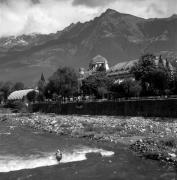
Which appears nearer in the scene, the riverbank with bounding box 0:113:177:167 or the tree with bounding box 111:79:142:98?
the riverbank with bounding box 0:113:177:167

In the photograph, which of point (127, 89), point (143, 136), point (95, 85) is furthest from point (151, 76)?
point (143, 136)

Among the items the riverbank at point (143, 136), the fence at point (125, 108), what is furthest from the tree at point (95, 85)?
the riverbank at point (143, 136)

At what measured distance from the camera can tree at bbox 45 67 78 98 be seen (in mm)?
142000

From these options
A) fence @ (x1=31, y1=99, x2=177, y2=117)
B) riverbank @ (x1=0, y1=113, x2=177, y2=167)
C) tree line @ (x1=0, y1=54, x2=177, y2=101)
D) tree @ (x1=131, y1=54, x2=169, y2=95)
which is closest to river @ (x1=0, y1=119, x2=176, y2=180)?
riverbank @ (x1=0, y1=113, x2=177, y2=167)

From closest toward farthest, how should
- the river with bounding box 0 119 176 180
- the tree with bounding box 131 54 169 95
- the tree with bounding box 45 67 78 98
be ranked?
the river with bounding box 0 119 176 180 → the tree with bounding box 131 54 169 95 → the tree with bounding box 45 67 78 98

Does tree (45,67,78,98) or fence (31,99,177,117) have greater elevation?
tree (45,67,78,98)

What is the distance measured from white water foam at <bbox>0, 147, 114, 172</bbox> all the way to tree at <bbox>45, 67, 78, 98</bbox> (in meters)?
104

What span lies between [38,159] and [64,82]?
109m

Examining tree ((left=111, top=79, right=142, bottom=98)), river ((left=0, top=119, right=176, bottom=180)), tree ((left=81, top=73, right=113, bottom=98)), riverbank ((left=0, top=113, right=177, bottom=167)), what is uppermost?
tree ((left=81, top=73, right=113, bottom=98))

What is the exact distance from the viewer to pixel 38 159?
33.8 metres

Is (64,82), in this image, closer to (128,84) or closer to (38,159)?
(128,84)

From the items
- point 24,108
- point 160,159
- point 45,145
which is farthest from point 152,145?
point 24,108

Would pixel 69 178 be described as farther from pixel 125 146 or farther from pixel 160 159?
pixel 125 146

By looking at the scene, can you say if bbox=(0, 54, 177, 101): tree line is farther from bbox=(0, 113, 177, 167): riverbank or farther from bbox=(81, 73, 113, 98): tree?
bbox=(0, 113, 177, 167): riverbank
